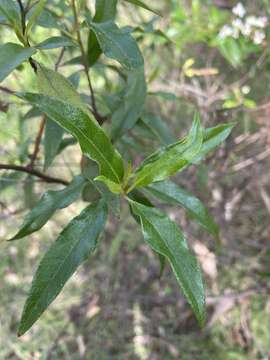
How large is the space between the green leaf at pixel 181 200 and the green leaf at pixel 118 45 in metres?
0.19

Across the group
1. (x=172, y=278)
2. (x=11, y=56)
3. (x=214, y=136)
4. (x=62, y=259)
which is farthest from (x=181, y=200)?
(x=172, y=278)

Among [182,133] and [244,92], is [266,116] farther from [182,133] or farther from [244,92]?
[182,133]

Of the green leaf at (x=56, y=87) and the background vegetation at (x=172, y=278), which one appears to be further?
the background vegetation at (x=172, y=278)

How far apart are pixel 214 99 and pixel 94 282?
3.40 feet

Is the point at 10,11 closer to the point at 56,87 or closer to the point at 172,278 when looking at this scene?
the point at 56,87

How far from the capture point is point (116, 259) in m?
2.60

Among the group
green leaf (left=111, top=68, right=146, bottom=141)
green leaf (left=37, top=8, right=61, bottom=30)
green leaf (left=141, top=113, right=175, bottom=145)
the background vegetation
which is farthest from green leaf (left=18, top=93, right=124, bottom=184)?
the background vegetation

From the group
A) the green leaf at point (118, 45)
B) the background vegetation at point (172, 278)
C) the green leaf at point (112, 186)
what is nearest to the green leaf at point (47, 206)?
the green leaf at point (112, 186)

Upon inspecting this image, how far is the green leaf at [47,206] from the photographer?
84 cm

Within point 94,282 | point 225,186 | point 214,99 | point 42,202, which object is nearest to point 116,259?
point 94,282

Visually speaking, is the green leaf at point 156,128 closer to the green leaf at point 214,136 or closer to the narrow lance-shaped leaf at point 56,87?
the green leaf at point 214,136

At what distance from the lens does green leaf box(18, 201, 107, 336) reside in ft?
2.33

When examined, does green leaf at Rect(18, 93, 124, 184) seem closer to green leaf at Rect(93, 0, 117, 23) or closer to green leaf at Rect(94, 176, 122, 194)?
green leaf at Rect(94, 176, 122, 194)

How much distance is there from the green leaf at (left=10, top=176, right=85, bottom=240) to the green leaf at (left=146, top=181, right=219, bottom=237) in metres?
0.12
